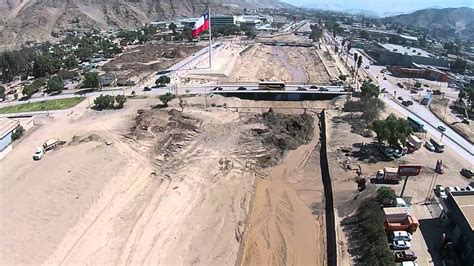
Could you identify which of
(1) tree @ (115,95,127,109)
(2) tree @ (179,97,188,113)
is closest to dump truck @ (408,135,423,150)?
(2) tree @ (179,97,188,113)

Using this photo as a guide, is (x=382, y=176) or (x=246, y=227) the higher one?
(x=382, y=176)

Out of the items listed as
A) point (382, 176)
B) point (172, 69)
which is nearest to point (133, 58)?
point (172, 69)

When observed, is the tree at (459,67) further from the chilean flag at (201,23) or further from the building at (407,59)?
the chilean flag at (201,23)

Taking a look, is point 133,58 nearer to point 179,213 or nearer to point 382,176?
point 179,213

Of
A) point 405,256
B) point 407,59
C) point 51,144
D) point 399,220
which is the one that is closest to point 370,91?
point 399,220

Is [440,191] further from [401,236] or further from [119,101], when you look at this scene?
[119,101]
